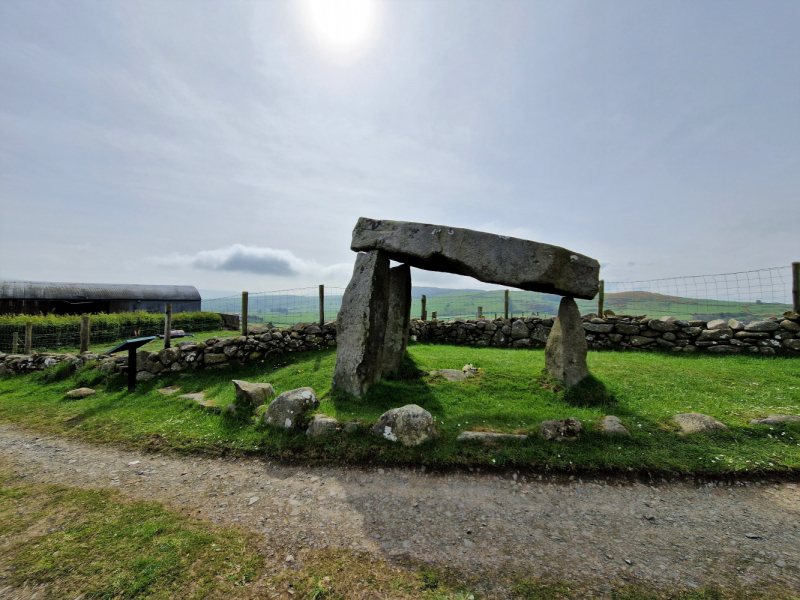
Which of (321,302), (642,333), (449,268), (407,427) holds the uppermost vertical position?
(449,268)

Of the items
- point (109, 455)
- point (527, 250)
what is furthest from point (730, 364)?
point (109, 455)

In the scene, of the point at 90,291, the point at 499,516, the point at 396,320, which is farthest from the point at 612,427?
the point at 90,291

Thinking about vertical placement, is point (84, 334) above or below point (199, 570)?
above

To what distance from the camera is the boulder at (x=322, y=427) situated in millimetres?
6215

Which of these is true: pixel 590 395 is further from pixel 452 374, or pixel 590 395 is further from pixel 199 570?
pixel 199 570

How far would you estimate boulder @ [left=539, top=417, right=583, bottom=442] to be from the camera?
5.74m

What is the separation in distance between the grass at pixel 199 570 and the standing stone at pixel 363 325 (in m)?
3.85

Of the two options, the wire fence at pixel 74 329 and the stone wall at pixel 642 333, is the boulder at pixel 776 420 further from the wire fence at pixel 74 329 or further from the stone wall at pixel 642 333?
the wire fence at pixel 74 329

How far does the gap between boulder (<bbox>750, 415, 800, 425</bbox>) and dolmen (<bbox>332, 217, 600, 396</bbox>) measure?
2.81 meters

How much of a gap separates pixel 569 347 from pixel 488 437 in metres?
3.54

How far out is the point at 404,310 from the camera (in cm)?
958

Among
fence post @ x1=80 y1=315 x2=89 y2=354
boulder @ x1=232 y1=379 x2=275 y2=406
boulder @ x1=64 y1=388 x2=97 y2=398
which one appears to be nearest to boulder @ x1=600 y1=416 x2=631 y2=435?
boulder @ x1=232 y1=379 x2=275 y2=406

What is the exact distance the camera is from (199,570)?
11.2 feet

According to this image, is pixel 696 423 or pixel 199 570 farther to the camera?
pixel 696 423
